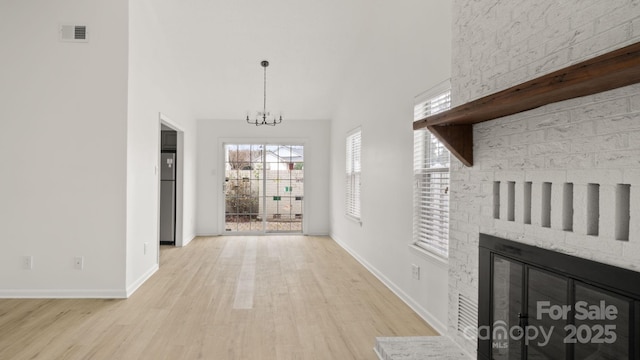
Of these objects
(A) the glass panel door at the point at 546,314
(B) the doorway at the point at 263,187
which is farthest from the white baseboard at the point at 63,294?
(B) the doorway at the point at 263,187

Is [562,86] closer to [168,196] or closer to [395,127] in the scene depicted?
[395,127]

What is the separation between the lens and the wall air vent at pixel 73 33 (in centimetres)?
425

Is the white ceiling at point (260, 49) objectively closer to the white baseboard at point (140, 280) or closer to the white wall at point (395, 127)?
the white wall at point (395, 127)

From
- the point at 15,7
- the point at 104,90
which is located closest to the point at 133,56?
the point at 104,90

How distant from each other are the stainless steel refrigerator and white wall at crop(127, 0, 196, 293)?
1.48 metres

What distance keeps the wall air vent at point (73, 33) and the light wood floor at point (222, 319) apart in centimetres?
271

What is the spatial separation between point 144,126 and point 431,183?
3416mm

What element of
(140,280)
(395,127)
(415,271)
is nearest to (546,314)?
(415,271)

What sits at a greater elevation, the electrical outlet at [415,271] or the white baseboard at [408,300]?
the electrical outlet at [415,271]

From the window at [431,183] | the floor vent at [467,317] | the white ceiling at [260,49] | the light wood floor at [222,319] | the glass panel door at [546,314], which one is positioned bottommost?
the light wood floor at [222,319]

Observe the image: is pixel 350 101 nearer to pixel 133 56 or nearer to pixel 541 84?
pixel 133 56

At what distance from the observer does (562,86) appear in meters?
1.39

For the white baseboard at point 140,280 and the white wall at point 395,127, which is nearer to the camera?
the white wall at point 395,127

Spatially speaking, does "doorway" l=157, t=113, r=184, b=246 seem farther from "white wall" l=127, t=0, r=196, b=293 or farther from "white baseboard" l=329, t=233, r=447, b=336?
"white baseboard" l=329, t=233, r=447, b=336
